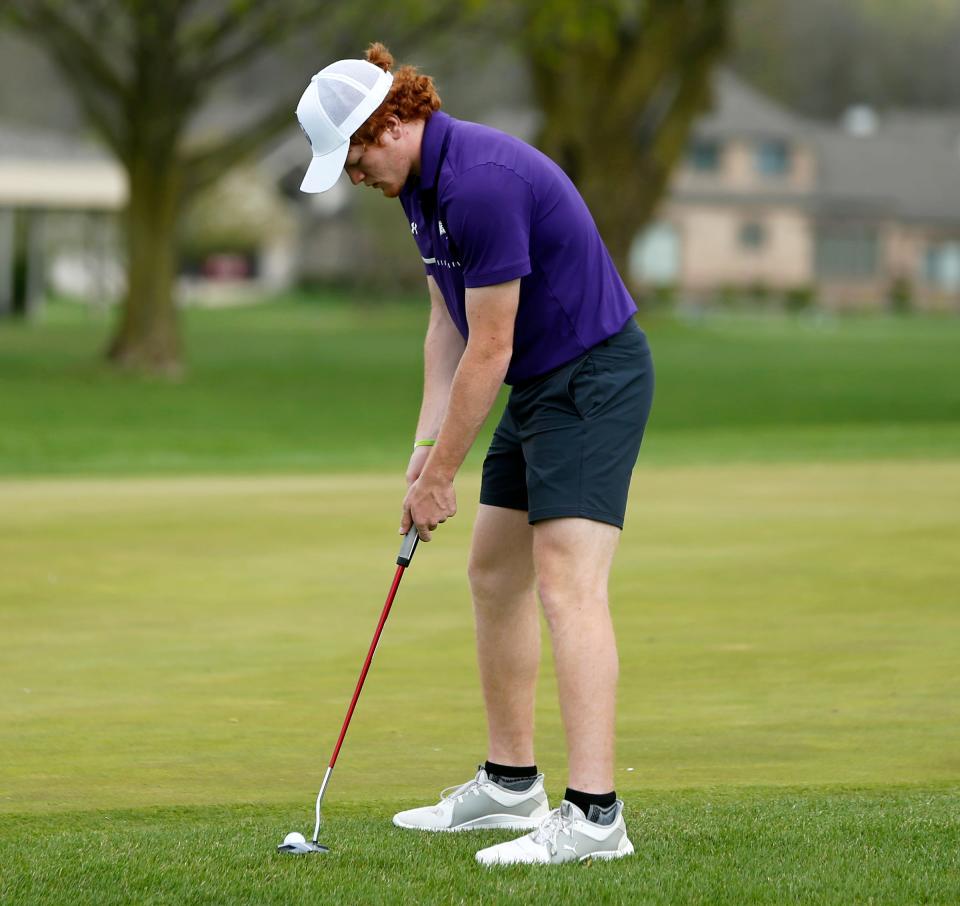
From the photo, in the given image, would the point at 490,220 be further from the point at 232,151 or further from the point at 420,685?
the point at 232,151

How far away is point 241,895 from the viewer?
382cm

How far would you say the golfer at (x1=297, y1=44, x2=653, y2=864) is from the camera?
165 inches

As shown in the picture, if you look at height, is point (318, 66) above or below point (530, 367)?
above

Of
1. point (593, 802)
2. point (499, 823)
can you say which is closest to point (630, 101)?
point (499, 823)

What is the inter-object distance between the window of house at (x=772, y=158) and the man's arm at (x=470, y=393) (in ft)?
221

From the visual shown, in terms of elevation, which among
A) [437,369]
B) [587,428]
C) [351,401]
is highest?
[437,369]

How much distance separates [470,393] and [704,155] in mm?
67649

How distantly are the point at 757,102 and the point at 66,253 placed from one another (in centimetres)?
2644

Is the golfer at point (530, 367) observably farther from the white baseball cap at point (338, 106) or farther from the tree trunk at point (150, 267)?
the tree trunk at point (150, 267)

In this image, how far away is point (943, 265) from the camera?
7331 centimetres

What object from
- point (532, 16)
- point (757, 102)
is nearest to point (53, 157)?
point (532, 16)

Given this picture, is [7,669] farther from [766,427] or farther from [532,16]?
[532,16]

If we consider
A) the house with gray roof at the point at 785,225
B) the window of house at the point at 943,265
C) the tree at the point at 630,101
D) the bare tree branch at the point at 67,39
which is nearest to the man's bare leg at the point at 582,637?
the bare tree branch at the point at 67,39

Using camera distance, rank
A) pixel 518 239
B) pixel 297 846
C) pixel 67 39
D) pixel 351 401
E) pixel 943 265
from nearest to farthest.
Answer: pixel 297 846
pixel 518 239
pixel 351 401
pixel 67 39
pixel 943 265
